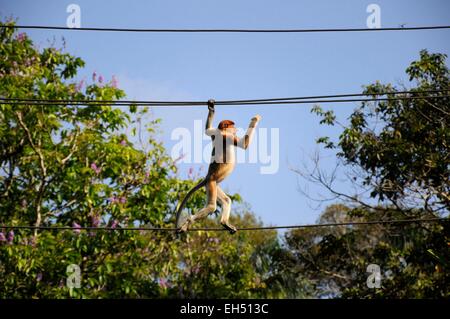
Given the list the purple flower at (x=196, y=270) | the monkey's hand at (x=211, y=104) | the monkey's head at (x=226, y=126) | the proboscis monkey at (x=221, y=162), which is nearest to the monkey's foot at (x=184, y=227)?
the proboscis monkey at (x=221, y=162)

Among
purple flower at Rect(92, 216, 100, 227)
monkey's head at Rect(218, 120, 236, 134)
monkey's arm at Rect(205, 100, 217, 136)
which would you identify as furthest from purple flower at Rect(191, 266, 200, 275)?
monkey's arm at Rect(205, 100, 217, 136)

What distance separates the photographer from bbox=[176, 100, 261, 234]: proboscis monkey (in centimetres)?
977

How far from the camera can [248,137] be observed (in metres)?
9.73

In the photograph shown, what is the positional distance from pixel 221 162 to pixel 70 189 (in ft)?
23.1

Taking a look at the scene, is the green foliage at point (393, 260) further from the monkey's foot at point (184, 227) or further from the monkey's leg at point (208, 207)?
the monkey's foot at point (184, 227)

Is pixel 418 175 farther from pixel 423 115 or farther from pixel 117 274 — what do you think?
pixel 117 274

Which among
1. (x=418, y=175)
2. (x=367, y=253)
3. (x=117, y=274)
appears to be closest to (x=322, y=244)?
(x=367, y=253)

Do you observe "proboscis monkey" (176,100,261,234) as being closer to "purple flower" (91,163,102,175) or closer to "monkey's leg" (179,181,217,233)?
"monkey's leg" (179,181,217,233)

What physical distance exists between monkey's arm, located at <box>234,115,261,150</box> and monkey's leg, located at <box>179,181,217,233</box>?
2.17ft

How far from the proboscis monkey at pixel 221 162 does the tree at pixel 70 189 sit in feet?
20.7

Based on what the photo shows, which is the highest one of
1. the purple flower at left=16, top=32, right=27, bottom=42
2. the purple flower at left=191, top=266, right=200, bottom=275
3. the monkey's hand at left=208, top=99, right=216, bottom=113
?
the purple flower at left=16, top=32, right=27, bottom=42
